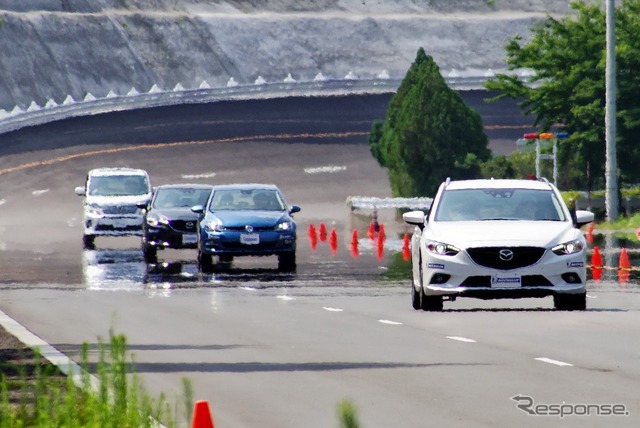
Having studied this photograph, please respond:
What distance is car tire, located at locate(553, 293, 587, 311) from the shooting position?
923 inches

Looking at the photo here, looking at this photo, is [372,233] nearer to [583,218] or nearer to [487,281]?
[583,218]

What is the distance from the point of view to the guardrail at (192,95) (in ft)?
310

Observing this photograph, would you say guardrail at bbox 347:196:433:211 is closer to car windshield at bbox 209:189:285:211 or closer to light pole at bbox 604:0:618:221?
light pole at bbox 604:0:618:221

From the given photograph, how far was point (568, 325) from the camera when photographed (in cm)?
2138

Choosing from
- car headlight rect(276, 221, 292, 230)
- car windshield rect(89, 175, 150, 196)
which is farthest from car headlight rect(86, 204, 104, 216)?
car headlight rect(276, 221, 292, 230)

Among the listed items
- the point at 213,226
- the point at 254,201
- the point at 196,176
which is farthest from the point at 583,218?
the point at 196,176

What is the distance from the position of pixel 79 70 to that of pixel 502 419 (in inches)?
4018

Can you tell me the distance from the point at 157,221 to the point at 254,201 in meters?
4.25

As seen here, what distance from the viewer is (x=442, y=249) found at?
23.0 m

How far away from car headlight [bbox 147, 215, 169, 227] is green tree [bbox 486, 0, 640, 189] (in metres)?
17.8

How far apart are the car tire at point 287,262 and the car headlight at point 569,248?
12548mm

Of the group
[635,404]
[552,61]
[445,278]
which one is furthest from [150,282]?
[552,61]

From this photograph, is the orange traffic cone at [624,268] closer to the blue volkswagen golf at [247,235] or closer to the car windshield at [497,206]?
the blue volkswagen golf at [247,235]

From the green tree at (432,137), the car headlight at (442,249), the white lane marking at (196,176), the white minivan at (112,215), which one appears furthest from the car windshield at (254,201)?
the white lane marking at (196,176)
